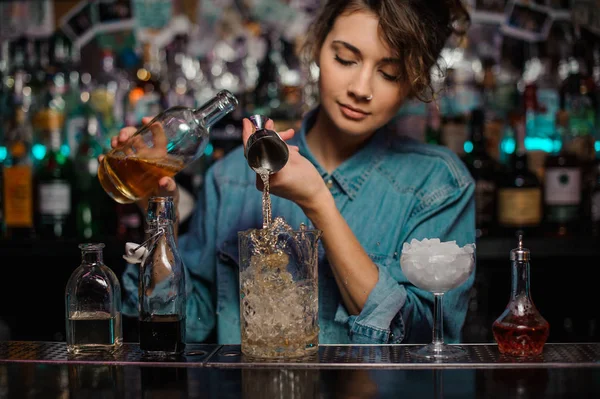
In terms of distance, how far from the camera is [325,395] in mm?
956

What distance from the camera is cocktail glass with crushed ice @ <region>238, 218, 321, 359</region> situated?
3.69ft

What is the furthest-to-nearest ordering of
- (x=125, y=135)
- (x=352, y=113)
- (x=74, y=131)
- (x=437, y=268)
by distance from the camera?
(x=74, y=131) → (x=352, y=113) → (x=125, y=135) → (x=437, y=268)

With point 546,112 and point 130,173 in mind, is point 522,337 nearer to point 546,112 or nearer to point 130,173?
point 130,173

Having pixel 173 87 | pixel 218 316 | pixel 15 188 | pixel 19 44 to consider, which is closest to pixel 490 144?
pixel 173 87

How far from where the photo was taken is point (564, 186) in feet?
7.73

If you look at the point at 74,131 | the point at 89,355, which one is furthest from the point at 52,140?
the point at 89,355

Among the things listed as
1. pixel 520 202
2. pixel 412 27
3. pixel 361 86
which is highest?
pixel 412 27

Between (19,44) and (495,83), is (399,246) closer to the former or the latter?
(495,83)

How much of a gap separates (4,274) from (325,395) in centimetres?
212

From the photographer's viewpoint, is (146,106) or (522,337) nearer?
(522,337)

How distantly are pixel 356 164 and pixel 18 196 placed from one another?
50.0 inches

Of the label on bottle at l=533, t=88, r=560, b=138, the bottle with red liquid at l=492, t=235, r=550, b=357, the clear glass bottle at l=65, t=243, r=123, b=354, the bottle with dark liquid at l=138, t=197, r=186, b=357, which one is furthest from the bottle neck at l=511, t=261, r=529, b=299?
the label on bottle at l=533, t=88, r=560, b=138

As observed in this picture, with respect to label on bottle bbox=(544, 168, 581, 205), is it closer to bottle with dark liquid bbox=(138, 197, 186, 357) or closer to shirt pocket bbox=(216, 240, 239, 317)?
shirt pocket bbox=(216, 240, 239, 317)

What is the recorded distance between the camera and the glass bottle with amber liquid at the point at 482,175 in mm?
2373
